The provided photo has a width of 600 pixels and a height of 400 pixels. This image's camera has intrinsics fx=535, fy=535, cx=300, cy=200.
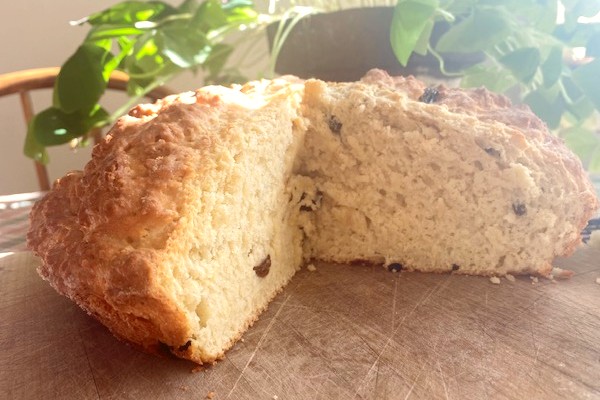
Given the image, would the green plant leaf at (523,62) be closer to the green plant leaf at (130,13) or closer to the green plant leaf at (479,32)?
the green plant leaf at (479,32)

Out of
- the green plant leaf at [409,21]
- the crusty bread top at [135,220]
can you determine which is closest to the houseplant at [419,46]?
the green plant leaf at [409,21]

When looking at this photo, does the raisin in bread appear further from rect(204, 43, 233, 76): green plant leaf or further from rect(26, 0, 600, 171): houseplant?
rect(204, 43, 233, 76): green plant leaf

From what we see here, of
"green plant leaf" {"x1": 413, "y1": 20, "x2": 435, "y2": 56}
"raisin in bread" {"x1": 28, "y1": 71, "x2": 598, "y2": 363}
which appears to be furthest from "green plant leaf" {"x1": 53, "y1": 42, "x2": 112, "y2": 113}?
"green plant leaf" {"x1": 413, "y1": 20, "x2": 435, "y2": 56}

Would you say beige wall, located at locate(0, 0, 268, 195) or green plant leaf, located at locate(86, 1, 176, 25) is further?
beige wall, located at locate(0, 0, 268, 195)

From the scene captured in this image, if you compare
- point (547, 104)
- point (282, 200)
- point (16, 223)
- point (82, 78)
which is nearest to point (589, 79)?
point (547, 104)

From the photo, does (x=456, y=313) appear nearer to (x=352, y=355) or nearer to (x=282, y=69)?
(x=352, y=355)

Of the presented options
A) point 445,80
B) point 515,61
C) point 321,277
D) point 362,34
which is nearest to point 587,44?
point 515,61
